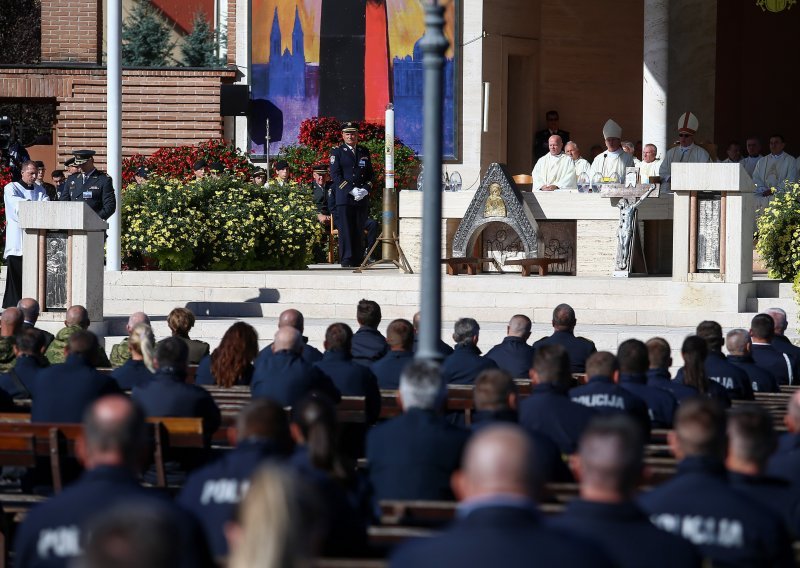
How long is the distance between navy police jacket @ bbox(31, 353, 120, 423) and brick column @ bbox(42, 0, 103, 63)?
66.2ft

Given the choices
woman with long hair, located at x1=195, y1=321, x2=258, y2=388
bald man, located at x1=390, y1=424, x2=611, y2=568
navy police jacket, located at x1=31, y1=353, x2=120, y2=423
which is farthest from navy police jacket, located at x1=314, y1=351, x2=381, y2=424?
bald man, located at x1=390, y1=424, x2=611, y2=568

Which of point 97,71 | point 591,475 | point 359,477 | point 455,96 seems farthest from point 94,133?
point 591,475

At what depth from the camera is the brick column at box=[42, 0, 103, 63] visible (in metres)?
27.4

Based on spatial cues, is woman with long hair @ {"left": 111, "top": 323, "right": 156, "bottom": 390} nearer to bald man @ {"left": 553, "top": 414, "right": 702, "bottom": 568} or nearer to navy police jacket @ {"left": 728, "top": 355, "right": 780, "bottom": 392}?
navy police jacket @ {"left": 728, "top": 355, "right": 780, "bottom": 392}

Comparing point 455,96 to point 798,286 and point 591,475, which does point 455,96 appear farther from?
point 591,475

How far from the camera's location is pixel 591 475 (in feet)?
13.8

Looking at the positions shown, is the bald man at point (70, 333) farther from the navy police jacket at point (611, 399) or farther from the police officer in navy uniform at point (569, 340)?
the navy police jacket at point (611, 399)

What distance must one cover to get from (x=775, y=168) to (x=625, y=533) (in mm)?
17324

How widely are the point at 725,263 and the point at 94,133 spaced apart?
1445 centimetres

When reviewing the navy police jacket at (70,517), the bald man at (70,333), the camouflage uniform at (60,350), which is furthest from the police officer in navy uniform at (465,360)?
the navy police jacket at (70,517)

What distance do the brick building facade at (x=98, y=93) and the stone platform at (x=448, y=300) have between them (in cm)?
922

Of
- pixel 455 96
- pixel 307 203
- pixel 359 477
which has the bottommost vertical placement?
pixel 359 477

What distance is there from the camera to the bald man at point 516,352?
10.6 meters

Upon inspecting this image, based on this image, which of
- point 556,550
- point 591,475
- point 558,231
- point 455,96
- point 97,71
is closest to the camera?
point 556,550
